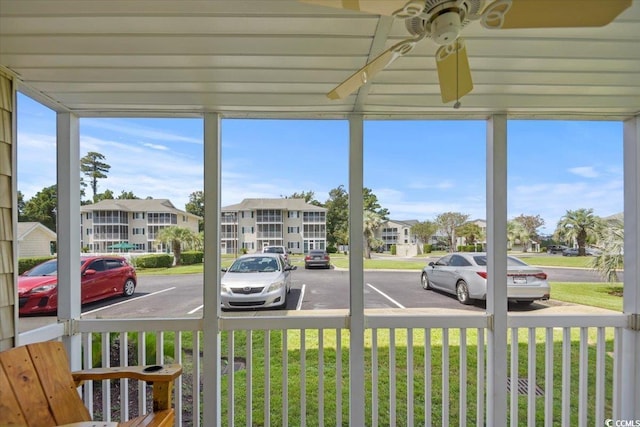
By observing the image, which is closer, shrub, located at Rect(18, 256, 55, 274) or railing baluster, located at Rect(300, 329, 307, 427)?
shrub, located at Rect(18, 256, 55, 274)

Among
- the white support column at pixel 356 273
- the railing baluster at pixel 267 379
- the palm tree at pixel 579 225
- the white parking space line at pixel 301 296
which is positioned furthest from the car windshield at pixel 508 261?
the railing baluster at pixel 267 379

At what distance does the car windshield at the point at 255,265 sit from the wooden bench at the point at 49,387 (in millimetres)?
772

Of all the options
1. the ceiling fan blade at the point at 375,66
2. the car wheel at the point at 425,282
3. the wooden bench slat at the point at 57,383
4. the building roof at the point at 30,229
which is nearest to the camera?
the ceiling fan blade at the point at 375,66

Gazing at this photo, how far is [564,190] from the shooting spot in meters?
2.49

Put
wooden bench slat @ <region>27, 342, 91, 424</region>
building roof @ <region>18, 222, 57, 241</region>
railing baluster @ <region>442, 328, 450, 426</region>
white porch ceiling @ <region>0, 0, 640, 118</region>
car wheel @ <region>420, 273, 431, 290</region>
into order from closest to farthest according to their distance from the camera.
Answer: white porch ceiling @ <region>0, 0, 640, 118</region> < wooden bench slat @ <region>27, 342, 91, 424</region> < building roof @ <region>18, 222, 57, 241</region> < railing baluster @ <region>442, 328, 450, 426</region> < car wheel @ <region>420, 273, 431, 290</region>

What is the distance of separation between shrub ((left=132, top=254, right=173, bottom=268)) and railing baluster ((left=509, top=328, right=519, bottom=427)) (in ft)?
8.75

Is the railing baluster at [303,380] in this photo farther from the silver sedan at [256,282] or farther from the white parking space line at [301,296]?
the silver sedan at [256,282]

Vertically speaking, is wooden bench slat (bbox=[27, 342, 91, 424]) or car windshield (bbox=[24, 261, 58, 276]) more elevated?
car windshield (bbox=[24, 261, 58, 276])

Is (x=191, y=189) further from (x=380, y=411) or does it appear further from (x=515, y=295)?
(x=515, y=295)

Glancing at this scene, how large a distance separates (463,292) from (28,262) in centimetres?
305

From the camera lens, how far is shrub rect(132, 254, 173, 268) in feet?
8.00

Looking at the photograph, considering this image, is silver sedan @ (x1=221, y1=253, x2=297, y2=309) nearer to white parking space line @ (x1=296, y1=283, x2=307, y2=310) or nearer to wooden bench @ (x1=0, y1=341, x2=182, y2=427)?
white parking space line @ (x1=296, y1=283, x2=307, y2=310)

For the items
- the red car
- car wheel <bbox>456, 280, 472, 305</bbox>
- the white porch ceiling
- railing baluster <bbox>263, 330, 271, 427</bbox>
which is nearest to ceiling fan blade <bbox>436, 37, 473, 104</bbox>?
the white porch ceiling

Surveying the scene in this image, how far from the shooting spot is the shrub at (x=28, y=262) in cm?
199
